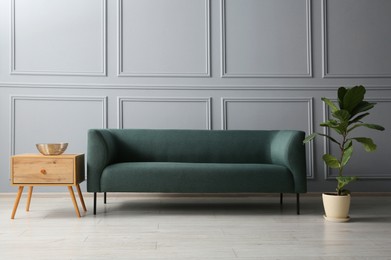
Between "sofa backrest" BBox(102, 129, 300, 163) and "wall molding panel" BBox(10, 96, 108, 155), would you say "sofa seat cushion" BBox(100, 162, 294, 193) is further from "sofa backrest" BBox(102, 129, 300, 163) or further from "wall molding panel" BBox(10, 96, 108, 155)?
"wall molding panel" BBox(10, 96, 108, 155)

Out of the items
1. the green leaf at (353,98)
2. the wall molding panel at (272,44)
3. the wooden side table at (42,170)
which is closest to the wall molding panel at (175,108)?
the wall molding panel at (272,44)

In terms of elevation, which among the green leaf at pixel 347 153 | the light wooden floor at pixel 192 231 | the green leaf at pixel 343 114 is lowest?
the light wooden floor at pixel 192 231

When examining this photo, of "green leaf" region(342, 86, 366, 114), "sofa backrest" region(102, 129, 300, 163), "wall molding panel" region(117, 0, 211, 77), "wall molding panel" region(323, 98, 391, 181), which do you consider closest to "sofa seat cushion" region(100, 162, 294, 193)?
"sofa backrest" region(102, 129, 300, 163)

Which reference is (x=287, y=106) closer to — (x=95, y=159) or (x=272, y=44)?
(x=272, y=44)

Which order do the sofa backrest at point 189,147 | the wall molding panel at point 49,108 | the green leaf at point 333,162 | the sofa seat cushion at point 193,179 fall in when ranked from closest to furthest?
1. the green leaf at point 333,162
2. the sofa seat cushion at point 193,179
3. the sofa backrest at point 189,147
4. the wall molding panel at point 49,108

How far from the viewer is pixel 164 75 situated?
13.0 feet

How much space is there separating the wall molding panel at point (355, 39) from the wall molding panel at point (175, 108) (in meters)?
1.24

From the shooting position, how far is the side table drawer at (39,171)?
284cm

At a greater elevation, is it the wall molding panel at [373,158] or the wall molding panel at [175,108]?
the wall molding panel at [175,108]

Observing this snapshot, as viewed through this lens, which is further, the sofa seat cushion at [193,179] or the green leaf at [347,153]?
the sofa seat cushion at [193,179]

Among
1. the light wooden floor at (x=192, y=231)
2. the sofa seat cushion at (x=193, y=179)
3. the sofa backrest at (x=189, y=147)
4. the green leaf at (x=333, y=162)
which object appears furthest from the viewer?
the sofa backrest at (x=189, y=147)

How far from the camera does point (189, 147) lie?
11.5 feet

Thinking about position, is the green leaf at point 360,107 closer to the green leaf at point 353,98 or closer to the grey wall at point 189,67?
the green leaf at point 353,98

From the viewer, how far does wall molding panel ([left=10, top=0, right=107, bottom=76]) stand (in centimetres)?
389
